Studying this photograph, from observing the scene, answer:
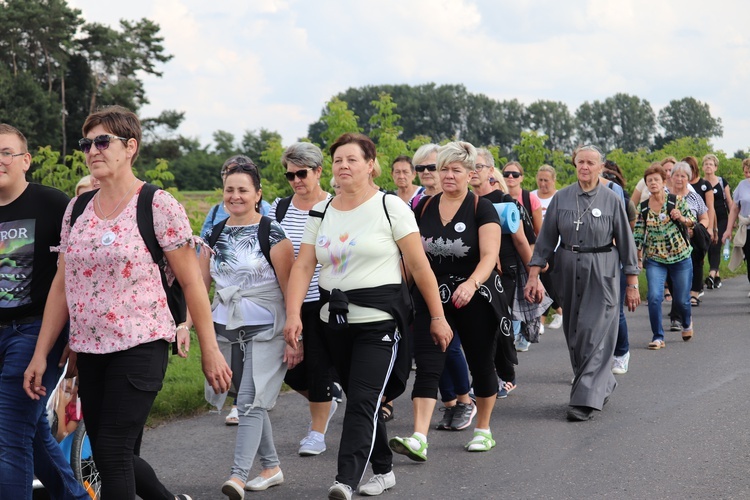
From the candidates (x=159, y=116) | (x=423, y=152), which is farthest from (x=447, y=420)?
(x=159, y=116)

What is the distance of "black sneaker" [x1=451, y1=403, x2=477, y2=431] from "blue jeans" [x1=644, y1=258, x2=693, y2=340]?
12.8 ft

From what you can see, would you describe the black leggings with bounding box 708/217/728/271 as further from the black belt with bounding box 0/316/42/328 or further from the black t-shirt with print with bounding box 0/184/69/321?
the black belt with bounding box 0/316/42/328

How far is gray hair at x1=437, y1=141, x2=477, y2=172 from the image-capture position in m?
6.36

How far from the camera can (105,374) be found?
13.4 ft

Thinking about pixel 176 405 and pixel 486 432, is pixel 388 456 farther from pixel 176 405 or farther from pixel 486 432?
pixel 176 405

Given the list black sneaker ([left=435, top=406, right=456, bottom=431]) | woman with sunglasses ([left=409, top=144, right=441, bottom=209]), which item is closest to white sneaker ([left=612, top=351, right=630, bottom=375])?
black sneaker ([left=435, top=406, right=456, bottom=431])

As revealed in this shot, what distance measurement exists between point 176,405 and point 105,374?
146 inches

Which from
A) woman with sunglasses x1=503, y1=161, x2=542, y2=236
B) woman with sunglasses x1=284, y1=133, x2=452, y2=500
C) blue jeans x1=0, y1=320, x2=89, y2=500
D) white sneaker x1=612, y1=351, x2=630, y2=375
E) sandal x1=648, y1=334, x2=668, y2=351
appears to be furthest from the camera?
sandal x1=648, y1=334, x2=668, y2=351

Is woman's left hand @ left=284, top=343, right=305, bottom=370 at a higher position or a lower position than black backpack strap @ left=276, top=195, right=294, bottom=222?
lower

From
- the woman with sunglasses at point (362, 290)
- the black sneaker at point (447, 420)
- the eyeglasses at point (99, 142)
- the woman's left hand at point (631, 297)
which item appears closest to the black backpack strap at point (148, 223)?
the eyeglasses at point (99, 142)

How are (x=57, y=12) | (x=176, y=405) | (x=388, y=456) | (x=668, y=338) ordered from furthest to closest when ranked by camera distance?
(x=57, y=12)
(x=668, y=338)
(x=176, y=405)
(x=388, y=456)

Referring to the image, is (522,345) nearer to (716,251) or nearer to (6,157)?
(716,251)

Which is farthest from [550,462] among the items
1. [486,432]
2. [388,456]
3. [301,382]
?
[301,382]

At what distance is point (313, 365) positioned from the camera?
622 cm
